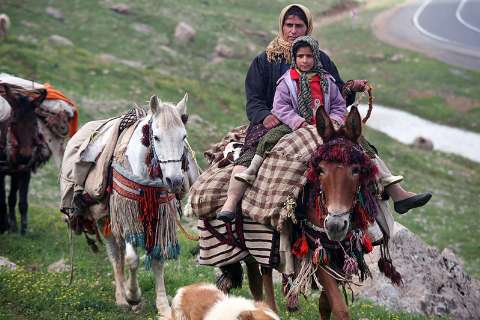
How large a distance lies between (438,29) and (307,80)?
44.4 meters

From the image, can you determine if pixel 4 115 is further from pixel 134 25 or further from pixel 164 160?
pixel 134 25

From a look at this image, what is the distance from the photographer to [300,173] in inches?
307

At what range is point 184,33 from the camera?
1569 inches

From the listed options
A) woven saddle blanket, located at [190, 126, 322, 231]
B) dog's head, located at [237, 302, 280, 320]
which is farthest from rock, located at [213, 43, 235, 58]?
dog's head, located at [237, 302, 280, 320]

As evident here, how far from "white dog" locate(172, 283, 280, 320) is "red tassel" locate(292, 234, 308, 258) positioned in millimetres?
707

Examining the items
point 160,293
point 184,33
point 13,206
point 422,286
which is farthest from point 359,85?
point 184,33

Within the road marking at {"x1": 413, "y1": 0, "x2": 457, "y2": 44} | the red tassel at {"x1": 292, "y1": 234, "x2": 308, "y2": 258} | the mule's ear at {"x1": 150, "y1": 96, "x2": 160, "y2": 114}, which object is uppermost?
the mule's ear at {"x1": 150, "y1": 96, "x2": 160, "y2": 114}

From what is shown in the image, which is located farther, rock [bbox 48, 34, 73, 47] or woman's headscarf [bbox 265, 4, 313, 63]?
rock [bbox 48, 34, 73, 47]

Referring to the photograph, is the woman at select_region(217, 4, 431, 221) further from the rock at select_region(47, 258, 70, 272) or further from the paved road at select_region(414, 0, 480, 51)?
the paved road at select_region(414, 0, 480, 51)

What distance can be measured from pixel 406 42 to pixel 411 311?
36938mm

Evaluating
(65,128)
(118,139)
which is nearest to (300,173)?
(118,139)

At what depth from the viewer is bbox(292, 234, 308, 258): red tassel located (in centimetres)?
755

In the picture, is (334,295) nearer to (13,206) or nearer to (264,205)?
(264,205)

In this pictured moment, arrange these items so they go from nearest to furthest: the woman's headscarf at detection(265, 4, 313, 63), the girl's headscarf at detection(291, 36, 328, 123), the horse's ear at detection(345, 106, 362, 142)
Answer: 1. the horse's ear at detection(345, 106, 362, 142)
2. the girl's headscarf at detection(291, 36, 328, 123)
3. the woman's headscarf at detection(265, 4, 313, 63)
